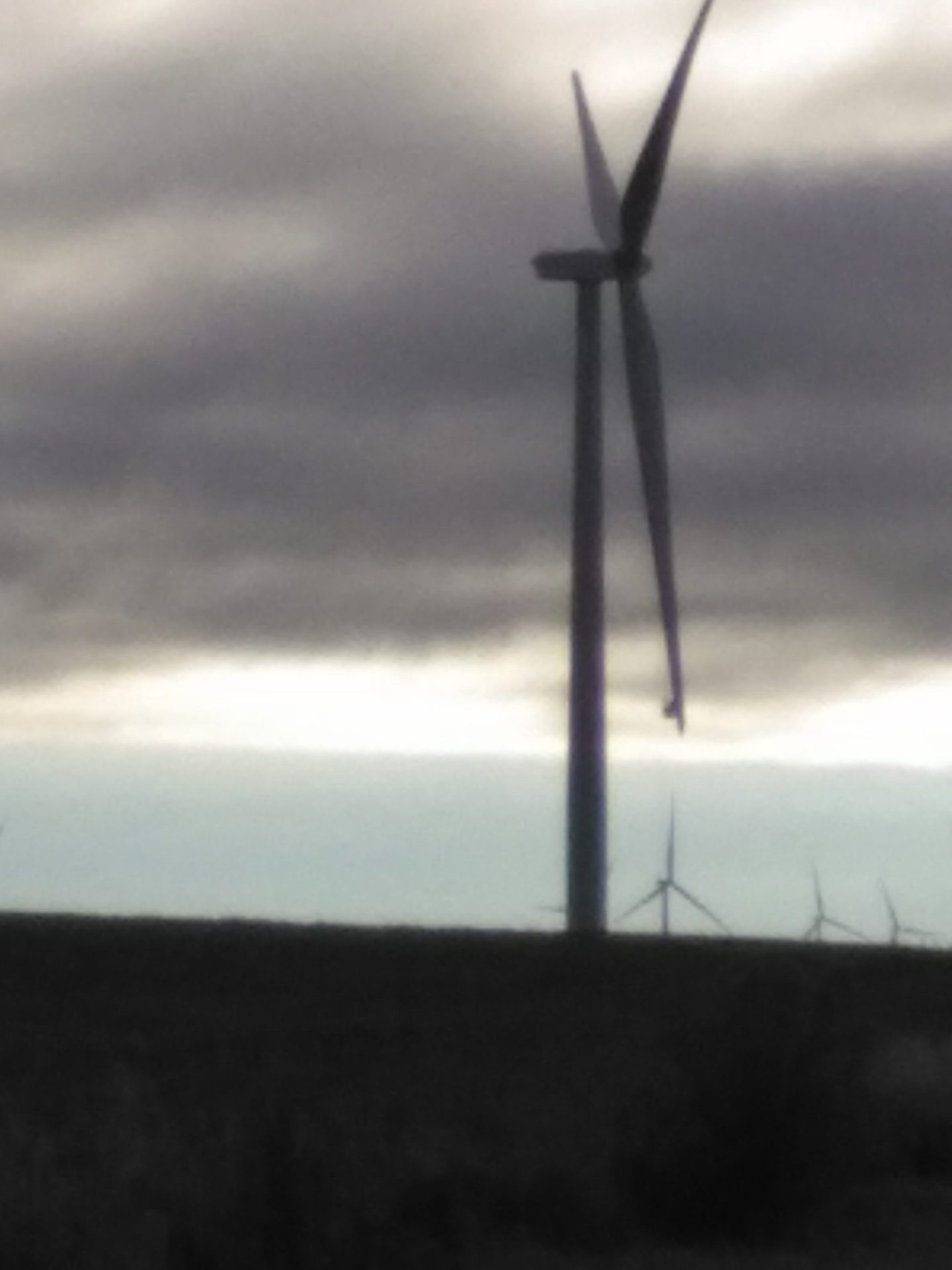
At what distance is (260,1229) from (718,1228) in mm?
6242

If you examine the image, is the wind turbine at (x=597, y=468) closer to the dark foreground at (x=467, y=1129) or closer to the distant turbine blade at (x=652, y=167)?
the distant turbine blade at (x=652, y=167)

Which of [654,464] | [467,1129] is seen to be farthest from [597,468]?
[467,1129]

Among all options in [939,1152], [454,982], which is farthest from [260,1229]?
[454,982]

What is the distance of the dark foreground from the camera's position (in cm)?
2956

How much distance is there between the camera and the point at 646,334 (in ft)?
214

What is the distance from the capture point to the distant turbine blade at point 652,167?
60406 millimetres

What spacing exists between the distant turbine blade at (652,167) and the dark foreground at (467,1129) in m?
14.0

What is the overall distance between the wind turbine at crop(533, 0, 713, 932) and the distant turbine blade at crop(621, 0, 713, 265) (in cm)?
2

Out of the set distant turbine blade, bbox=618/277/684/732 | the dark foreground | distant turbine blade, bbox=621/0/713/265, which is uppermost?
distant turbine blade, bbox=621/0/713/265

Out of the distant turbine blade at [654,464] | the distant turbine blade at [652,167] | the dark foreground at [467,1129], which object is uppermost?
the distant turbine blade at [652,167]

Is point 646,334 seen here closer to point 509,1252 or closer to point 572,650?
point 572,650

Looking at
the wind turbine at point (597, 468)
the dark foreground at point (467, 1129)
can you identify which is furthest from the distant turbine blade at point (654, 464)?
the dark foreground at point (467, 1129)

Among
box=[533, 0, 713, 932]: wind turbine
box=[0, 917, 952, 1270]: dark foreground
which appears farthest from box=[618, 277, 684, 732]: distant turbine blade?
box=[0, 917, 952, 1270]: dark foreground

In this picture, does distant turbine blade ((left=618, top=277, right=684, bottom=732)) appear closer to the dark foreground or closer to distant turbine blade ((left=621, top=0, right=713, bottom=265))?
distant turbine blade ((left=621, top=0, right=713, bottom=265))
